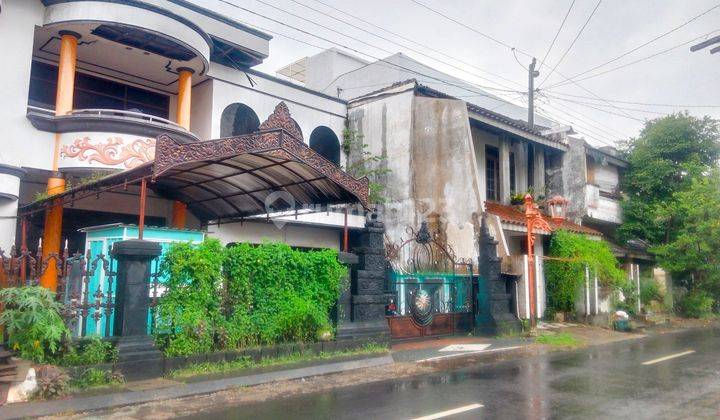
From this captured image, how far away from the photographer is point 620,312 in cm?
1788

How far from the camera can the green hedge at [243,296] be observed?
29.2ft

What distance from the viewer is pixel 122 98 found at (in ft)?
48.3

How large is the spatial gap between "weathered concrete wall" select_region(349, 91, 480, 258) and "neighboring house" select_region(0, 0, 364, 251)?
1.55 meters

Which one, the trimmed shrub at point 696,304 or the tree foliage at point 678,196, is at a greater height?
the tree foliage at point 678,196

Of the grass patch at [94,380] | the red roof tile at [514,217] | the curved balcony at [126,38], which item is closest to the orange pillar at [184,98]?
the curved balcony at [126,38]

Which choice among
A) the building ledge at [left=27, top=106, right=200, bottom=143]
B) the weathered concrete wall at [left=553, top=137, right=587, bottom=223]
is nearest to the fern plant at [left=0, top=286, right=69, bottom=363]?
the building ledge at [left=27, top=106, right=200, bottom=143]

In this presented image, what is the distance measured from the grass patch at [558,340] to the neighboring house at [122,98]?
6578mm

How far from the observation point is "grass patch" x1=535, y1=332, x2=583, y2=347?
45.4 feet

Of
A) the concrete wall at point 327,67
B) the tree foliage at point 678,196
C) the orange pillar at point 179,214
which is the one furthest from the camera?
the concrete wall at point 327,67

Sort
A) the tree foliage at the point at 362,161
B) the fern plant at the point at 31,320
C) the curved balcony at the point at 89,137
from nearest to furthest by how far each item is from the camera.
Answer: the fern plant at the point at 31,320
the curved balcony at the point at 89,137
the tree foliage at the point at 362,161

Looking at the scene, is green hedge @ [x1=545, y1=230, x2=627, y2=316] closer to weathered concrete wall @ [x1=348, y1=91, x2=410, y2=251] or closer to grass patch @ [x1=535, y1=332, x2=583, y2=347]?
grass patch @ [x1=535, y1=332, x2=583, y2=347]

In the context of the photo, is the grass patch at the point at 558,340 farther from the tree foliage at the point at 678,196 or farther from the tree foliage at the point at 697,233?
the tree foliage at the point at 678,196

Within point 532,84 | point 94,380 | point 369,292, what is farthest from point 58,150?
point 532,84

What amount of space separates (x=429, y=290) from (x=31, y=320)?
29.9ft
